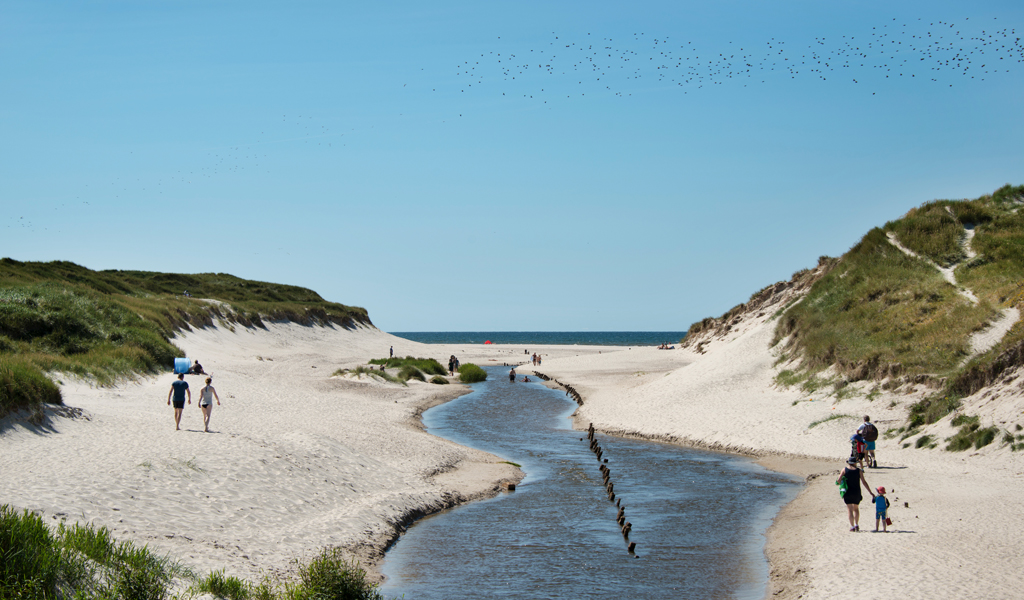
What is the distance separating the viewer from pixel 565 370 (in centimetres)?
6481

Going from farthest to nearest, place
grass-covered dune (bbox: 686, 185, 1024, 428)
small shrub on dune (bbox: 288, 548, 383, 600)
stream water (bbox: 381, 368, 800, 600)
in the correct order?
grass-covered dune (bbox: 686, 185, 1024, 428) < stream water (bbox: 381, 368, 800, 600) < small shrub on dune (bbox: 288, 548, 383, 600)

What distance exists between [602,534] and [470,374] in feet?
142

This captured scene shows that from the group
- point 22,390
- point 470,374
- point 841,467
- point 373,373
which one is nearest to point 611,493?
point 841,467

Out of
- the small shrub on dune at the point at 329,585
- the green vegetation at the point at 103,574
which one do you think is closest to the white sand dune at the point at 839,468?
the small shrub on dune at the point at 329,585

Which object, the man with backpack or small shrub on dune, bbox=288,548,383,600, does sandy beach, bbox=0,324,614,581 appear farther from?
the man with backpack

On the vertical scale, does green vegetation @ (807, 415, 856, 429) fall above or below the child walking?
above

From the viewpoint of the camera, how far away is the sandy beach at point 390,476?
12258 mm

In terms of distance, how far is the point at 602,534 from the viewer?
52.7 ft

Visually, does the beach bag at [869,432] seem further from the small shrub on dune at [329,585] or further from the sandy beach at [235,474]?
the small shrub on dune at [329,585]

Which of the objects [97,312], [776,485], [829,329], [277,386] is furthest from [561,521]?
[97,312]

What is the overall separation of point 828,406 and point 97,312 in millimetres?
38661

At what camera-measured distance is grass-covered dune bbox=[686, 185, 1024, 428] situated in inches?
976

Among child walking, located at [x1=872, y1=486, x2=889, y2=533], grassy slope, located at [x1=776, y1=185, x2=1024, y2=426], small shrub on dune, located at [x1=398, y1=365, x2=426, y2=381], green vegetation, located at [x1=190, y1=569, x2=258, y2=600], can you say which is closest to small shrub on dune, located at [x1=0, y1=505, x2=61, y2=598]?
green vegetation, located at [x1=190, y1=569, x2=258, y2=600]

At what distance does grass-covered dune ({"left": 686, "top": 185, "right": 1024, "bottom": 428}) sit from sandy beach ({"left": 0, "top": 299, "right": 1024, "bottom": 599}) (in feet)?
5.07
